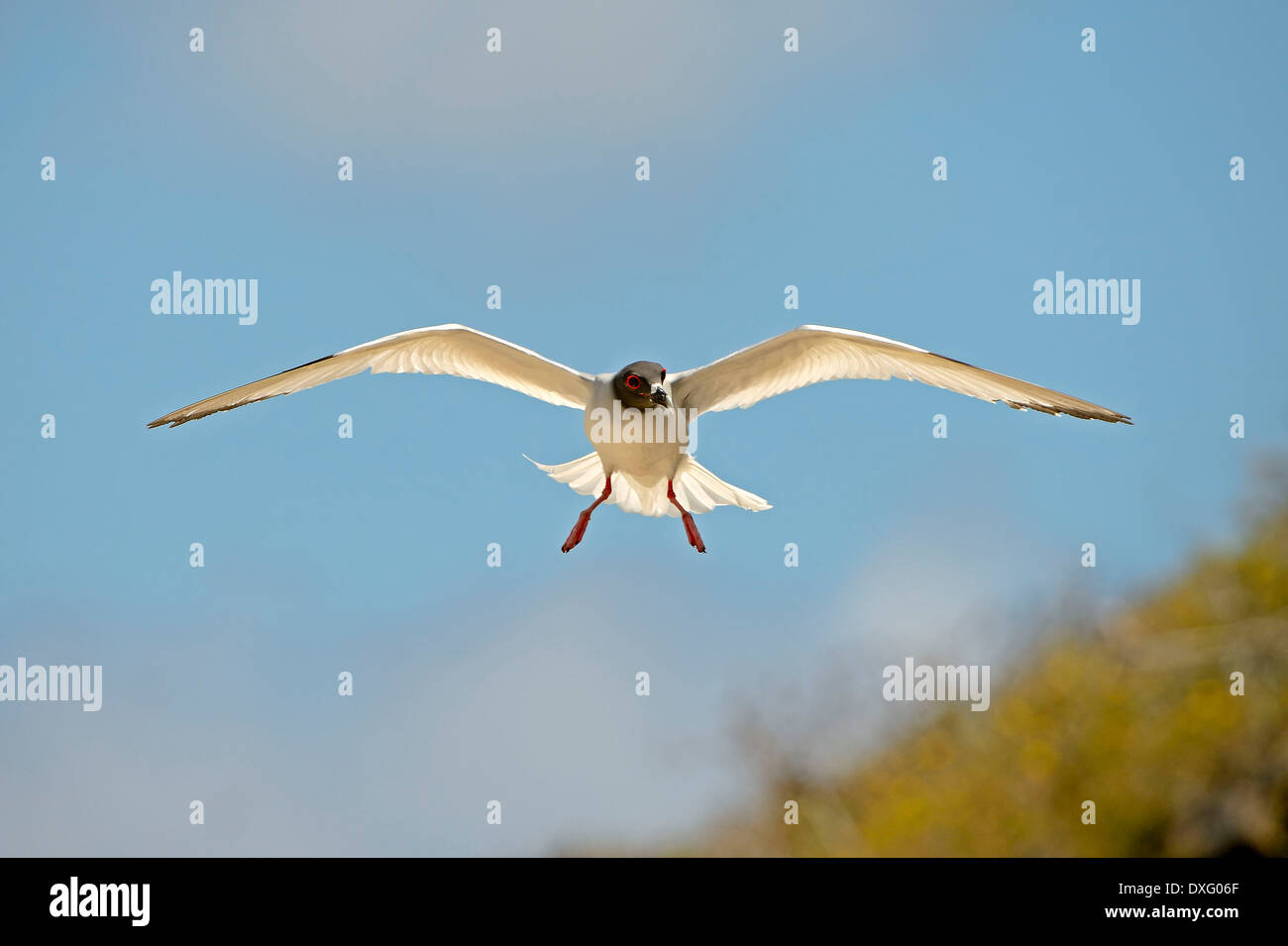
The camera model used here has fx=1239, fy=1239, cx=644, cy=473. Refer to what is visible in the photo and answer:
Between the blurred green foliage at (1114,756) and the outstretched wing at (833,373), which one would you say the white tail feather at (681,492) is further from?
the blurred green foliage at (1114,756)

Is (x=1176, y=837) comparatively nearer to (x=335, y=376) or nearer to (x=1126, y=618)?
(x=1126, y=618)

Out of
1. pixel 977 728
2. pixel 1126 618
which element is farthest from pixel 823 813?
pixel 1126 618

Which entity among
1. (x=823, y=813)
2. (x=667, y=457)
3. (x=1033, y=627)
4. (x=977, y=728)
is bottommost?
(x=823, y=813)

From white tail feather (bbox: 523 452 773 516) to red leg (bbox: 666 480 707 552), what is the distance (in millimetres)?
90

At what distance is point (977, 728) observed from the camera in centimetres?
2570

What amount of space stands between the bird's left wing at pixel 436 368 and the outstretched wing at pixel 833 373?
973 mm

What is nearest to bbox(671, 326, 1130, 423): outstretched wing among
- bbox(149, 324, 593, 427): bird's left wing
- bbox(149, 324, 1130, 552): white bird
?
bbox(149, 324, 1130, 552): white bird

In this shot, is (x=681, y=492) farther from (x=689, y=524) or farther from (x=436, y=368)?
(x=436, y=368)

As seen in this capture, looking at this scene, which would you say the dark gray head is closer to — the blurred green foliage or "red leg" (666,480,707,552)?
"red leg" (666,480,707,552)

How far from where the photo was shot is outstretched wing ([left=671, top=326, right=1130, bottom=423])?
28.5 feet

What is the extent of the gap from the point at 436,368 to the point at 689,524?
2.36 m

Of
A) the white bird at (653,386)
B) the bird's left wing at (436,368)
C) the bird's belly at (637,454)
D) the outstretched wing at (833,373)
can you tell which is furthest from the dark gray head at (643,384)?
the bird's left wing at (436,368)
